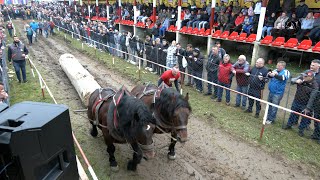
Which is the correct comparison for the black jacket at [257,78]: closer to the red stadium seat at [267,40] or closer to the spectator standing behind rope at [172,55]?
the spectator standing behind rope at [172,55]

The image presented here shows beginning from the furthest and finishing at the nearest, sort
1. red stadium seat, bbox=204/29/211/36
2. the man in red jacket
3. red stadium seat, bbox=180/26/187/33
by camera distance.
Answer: red stadium seat, bbox=180/26/187/33 → red stadium seat, bbox=204/29/211/36 → the man in red jacket

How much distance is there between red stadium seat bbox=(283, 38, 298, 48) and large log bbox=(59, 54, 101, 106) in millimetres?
8924

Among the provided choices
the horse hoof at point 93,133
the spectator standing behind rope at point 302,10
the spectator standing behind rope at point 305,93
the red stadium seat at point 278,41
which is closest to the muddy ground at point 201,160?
the horse hoof at point 93,133

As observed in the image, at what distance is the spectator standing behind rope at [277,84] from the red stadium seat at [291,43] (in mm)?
5229

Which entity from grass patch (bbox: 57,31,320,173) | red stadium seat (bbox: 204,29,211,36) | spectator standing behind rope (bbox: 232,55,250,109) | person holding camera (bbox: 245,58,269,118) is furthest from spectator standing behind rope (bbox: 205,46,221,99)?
red stadium seat (bbox: 204,29,211,36)

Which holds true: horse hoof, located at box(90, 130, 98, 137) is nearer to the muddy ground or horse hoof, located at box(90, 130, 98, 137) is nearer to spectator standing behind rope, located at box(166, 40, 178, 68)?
the muddy ground

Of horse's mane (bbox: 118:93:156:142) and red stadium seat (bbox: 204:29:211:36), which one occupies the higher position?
red stadium seat (bbox: 204:29:211:36)

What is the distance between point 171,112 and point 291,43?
370 inches

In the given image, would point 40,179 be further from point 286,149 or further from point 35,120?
point 286,149

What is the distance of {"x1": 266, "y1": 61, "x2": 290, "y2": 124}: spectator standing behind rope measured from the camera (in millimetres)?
6730

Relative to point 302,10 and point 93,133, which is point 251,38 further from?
point 93,133

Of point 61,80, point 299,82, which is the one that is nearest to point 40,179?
point 299,82

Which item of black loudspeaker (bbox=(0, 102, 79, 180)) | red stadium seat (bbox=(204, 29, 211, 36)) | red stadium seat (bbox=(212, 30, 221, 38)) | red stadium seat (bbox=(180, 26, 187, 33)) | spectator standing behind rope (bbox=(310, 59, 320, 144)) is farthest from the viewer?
red stadium seat (bbox=(180, 26, 187, 33))

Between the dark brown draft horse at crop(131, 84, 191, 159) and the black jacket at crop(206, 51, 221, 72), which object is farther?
the black jacket at crop(206, 51, 221, 72)
